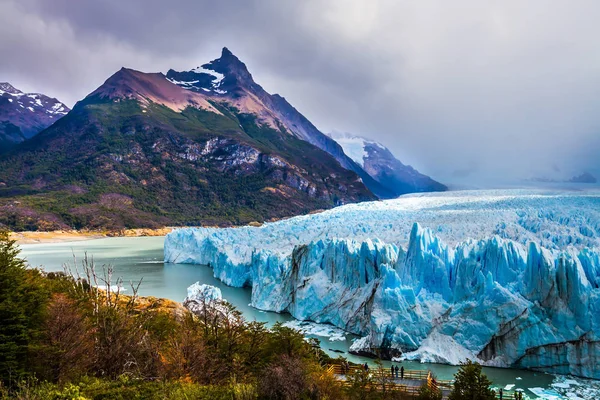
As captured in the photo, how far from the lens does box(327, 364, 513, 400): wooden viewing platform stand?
1320cm

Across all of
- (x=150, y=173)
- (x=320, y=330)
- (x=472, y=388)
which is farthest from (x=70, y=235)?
Answer: (x=472, y=388)

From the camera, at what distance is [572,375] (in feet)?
54.1

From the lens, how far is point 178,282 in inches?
1569

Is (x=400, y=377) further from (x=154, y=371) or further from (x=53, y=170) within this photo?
(x=53, y=170)

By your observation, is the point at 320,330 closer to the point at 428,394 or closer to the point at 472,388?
the point at 428,394

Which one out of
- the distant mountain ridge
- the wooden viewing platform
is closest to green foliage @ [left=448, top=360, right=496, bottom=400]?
the wooden viewing platform

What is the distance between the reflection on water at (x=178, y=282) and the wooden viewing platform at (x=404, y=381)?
1.11 m

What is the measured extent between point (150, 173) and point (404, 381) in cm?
11958

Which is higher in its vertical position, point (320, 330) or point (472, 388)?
point (472, 388)

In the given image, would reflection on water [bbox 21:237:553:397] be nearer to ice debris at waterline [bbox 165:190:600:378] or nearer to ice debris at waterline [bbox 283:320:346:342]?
ice debris at waterline [bbox 283:320:346:342]

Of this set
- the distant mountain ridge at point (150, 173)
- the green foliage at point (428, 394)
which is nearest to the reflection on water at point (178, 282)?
the green foliage at point (428, 394)

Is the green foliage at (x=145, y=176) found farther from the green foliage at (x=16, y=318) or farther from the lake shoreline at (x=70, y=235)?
the green foliage at (x=16, y=318)

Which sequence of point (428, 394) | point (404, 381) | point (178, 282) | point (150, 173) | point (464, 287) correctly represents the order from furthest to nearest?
point (150, 173)
point (178, 282)
point (464, 287)
point (404, 381)
point (428, 394)

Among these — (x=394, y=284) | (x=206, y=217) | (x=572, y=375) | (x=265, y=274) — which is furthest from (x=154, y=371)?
(x=206, y=217)
